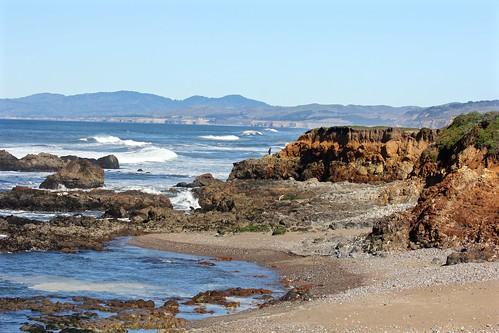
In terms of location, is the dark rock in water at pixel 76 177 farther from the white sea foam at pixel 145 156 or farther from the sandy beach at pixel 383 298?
the white sea foam at pixel 145 156

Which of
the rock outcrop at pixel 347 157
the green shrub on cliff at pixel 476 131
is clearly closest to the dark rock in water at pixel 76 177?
the rock outcrop at pixel 347 157

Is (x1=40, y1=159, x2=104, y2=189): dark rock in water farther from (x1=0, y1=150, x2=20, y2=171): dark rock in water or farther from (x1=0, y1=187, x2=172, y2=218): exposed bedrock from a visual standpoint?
(x1=0, y1=150, x2=20, y2=171): dark rock in water

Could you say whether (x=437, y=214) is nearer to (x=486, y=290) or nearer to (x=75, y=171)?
(x=486, y=290)

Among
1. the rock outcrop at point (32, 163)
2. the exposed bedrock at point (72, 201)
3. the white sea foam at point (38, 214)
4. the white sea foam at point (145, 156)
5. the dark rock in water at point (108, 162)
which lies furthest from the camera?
the white sea foam at point (145, 156)

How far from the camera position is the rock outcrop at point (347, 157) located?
4888cm

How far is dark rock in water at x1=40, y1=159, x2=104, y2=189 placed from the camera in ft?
165

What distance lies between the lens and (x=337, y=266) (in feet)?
89.7

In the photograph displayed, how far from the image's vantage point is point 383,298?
20.0 meters

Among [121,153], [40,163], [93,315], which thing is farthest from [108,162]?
[93,315]

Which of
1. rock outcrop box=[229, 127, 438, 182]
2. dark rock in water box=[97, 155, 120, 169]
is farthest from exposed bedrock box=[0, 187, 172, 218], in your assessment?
dark rock in water box=[97, 155, 120, 169]

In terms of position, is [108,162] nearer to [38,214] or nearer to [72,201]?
[72,201]

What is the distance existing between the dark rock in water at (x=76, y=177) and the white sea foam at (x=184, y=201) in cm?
682

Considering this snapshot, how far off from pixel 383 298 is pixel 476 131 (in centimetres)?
1417

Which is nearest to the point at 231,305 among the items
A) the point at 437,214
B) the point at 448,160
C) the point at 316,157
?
the point at 437,214
